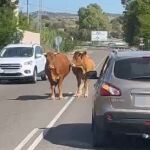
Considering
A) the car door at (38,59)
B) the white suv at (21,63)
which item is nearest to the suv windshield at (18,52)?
the white suv at (21,63)

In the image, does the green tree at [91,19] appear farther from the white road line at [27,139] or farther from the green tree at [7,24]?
the white road line at [27,139]

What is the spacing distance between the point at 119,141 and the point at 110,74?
5.26 ft

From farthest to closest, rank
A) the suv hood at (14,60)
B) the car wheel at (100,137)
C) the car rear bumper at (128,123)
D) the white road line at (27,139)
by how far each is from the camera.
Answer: the suv hood at (14,60) → the white road line at (27,139) → the car wheel at (100,137) → the car rear bumper at (128,123)

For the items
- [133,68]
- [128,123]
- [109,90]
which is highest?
[133,68]

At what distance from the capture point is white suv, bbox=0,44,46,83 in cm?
2830

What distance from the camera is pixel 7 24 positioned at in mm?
48312

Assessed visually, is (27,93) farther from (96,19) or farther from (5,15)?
(96,19)

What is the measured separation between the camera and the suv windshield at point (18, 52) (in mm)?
29422

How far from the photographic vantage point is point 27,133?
1259 cm

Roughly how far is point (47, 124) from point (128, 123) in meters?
4.30

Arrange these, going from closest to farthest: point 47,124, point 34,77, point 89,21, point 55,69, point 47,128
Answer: point 47,128 → point 47,124 → point 55,69 → point 34,77 → point 89,21

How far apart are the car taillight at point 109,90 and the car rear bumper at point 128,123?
0.32 meters

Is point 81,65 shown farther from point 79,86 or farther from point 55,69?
point 55,69

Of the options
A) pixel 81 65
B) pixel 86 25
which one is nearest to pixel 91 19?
pixel 86 25
